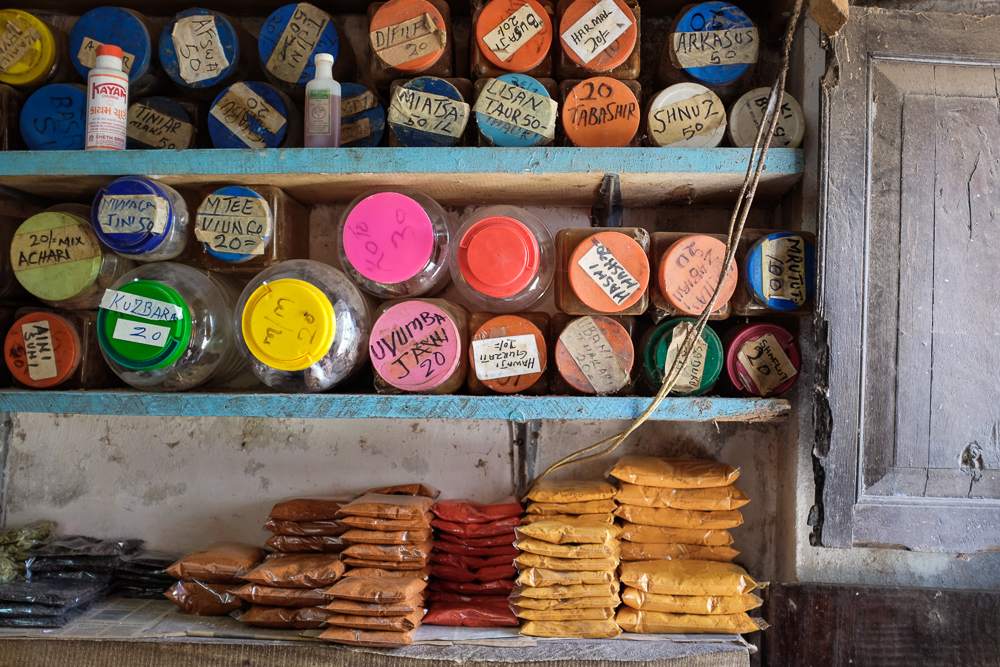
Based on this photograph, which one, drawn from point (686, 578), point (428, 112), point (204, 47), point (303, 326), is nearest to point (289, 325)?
point (303, 326)

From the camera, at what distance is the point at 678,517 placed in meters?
1.29

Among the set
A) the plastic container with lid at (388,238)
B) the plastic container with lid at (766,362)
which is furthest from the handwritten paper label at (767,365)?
the plastic container with lid at (388,238)

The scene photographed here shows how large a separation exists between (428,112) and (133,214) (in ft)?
2.12

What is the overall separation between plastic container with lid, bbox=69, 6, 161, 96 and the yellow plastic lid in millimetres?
674

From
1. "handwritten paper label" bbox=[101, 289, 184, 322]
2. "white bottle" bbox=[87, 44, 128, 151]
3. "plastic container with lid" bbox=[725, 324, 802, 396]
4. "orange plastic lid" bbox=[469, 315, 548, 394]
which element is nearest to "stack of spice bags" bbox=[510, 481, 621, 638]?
"orange plastic lid" bbox=[469, 315, 548, 394]

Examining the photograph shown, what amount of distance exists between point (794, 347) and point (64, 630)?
1674mm

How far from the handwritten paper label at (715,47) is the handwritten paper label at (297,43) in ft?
2.69

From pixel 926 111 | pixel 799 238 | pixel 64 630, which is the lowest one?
pixel 64 630

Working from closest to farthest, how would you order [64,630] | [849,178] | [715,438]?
[849,178] → [64,630] → [715,438]

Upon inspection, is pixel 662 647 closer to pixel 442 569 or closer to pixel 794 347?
pixel 442 569

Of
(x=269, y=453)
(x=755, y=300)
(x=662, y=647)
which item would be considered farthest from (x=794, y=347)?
(x=269, y=453)

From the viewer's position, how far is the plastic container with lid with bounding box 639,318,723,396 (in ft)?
3.90

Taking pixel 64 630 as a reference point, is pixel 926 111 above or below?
above

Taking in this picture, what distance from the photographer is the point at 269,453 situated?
4.98 ft
